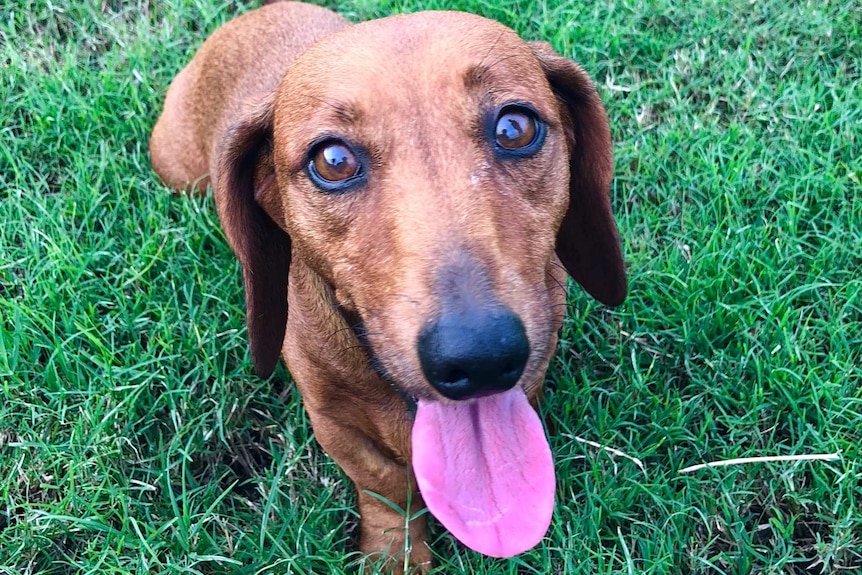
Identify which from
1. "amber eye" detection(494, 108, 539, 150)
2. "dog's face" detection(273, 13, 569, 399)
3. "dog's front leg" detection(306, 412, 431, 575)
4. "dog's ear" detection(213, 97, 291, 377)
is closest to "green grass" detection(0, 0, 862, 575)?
"dog's front leg" detection(306, 412, 431, 575)

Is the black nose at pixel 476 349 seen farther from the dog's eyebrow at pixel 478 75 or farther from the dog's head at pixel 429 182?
the dog's eyebrow at pixel 478 75

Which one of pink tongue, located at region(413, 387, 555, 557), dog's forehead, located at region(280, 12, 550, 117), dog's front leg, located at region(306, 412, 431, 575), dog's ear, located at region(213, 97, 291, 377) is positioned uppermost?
dog's forehead, located at region(280, 12, 550, 117)

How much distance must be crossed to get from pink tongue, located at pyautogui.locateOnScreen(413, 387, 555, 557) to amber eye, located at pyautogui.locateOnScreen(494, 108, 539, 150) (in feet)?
2.61

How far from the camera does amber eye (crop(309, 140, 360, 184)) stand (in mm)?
2502

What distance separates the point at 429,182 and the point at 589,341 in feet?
5.51

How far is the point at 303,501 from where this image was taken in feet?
11.2

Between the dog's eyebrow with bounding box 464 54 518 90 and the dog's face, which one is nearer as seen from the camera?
the dog's face

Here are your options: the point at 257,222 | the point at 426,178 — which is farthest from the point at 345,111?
the point at 257,222

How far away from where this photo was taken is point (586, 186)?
3078 millimetres

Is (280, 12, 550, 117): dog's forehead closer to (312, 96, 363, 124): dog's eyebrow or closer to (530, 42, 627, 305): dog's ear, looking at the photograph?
(312, 96, 363, 124): dog's eyebrow

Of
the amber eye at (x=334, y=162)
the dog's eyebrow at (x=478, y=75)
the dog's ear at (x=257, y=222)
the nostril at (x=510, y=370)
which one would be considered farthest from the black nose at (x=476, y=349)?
the dog's ear at (x=257, y=222)

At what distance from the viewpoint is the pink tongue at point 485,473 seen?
257cm

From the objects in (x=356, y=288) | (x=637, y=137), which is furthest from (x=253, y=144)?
(x=637, y=137)

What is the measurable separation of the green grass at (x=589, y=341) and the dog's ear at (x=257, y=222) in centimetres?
65
